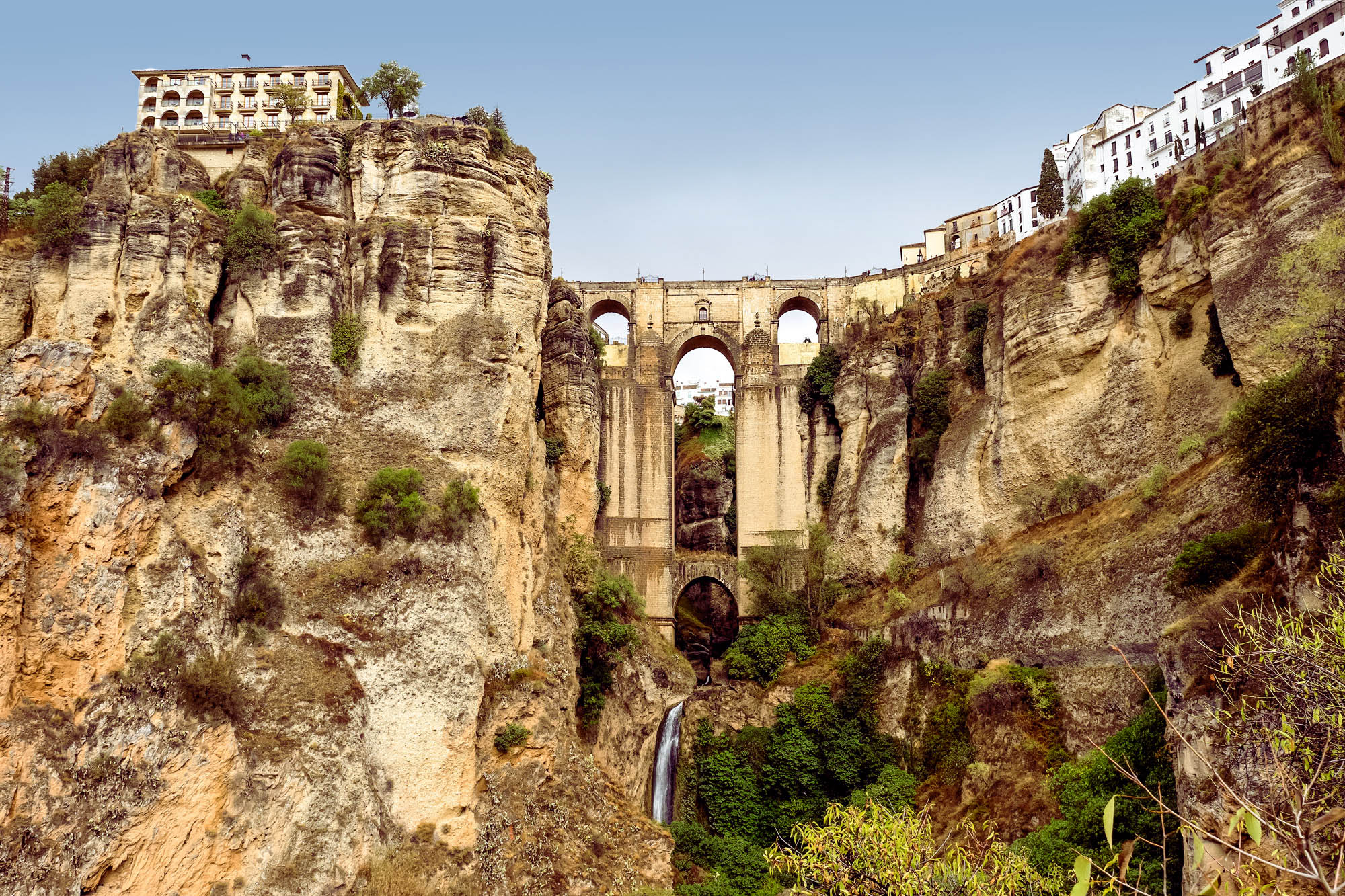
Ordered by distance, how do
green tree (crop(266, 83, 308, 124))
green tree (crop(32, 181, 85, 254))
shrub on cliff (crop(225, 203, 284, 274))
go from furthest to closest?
green tree (crop(266, 83, 308, 124)) < shrub on cliff (crop(225, 203, 284, 274)) < green tree (crop(32, 181, 85, 254))

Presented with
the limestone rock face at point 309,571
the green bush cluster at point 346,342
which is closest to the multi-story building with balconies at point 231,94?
A: the limestone rock face at point 309,571

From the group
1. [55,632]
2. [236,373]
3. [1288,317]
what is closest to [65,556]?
[55,632]

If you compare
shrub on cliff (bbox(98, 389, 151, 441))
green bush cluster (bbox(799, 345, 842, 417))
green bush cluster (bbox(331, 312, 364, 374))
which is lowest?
shrub on cliff (bbox(98, 389, 151, 441))

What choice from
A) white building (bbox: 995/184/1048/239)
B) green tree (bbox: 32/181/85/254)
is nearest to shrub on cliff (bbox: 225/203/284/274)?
green tree (bbox: 32/181/85/254)

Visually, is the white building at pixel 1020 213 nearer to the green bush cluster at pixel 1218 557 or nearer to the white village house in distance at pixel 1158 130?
the white village house in distance at pixel 1158 130

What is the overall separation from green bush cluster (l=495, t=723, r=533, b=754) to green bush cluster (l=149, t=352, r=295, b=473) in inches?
350

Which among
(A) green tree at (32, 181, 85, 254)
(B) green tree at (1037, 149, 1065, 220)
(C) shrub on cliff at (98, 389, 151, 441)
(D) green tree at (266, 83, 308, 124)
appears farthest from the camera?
(B) green tree at (1037, 149, 1065, 220)

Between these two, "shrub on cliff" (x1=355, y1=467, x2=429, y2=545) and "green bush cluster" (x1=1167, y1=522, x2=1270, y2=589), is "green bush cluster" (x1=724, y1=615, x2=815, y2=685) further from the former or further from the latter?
"green bush cluster" (x1=1167, y1=522, x2=1270, y2=589)

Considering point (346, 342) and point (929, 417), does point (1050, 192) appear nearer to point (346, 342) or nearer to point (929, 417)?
point (929, 417)

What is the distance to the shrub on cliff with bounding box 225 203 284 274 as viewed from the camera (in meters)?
27.1

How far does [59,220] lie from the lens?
86.1ft

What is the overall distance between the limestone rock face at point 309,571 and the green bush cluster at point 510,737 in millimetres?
355

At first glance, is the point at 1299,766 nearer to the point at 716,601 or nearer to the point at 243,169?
the point at 243,169

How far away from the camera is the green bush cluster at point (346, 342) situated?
2673 centimetres
